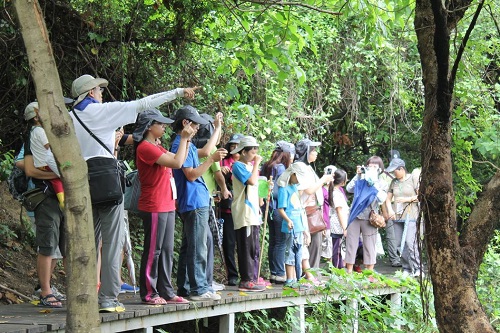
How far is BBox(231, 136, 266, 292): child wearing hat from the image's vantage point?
8961mm

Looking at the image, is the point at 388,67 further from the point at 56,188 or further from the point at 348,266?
the point at 56,188

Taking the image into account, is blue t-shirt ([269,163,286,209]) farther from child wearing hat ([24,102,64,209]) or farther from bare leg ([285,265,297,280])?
child wearing hat ([24,102,64,209])

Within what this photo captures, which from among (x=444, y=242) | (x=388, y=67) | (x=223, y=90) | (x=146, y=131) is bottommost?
(x=444, y=242)

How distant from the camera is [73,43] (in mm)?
10086

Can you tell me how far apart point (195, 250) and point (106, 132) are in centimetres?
189

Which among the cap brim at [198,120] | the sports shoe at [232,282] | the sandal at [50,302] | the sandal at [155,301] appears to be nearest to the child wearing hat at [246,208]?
the sports shoe at [232,282]

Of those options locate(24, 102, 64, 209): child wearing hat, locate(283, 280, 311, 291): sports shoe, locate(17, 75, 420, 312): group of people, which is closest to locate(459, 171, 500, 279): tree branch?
locate(17, 75, 420, 312): group of people

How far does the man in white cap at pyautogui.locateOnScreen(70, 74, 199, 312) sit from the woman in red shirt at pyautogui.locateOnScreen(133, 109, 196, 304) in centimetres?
57

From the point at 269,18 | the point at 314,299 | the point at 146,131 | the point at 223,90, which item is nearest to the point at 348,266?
the point at 314,299

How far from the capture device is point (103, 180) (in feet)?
20.8

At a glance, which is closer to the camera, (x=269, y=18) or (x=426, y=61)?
(x=426, y=61)

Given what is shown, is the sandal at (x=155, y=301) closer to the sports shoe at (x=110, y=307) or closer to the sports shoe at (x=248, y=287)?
the sports shoe at (x=110, y=307)

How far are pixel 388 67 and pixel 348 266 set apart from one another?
521 cm

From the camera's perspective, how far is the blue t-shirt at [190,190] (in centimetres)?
776
